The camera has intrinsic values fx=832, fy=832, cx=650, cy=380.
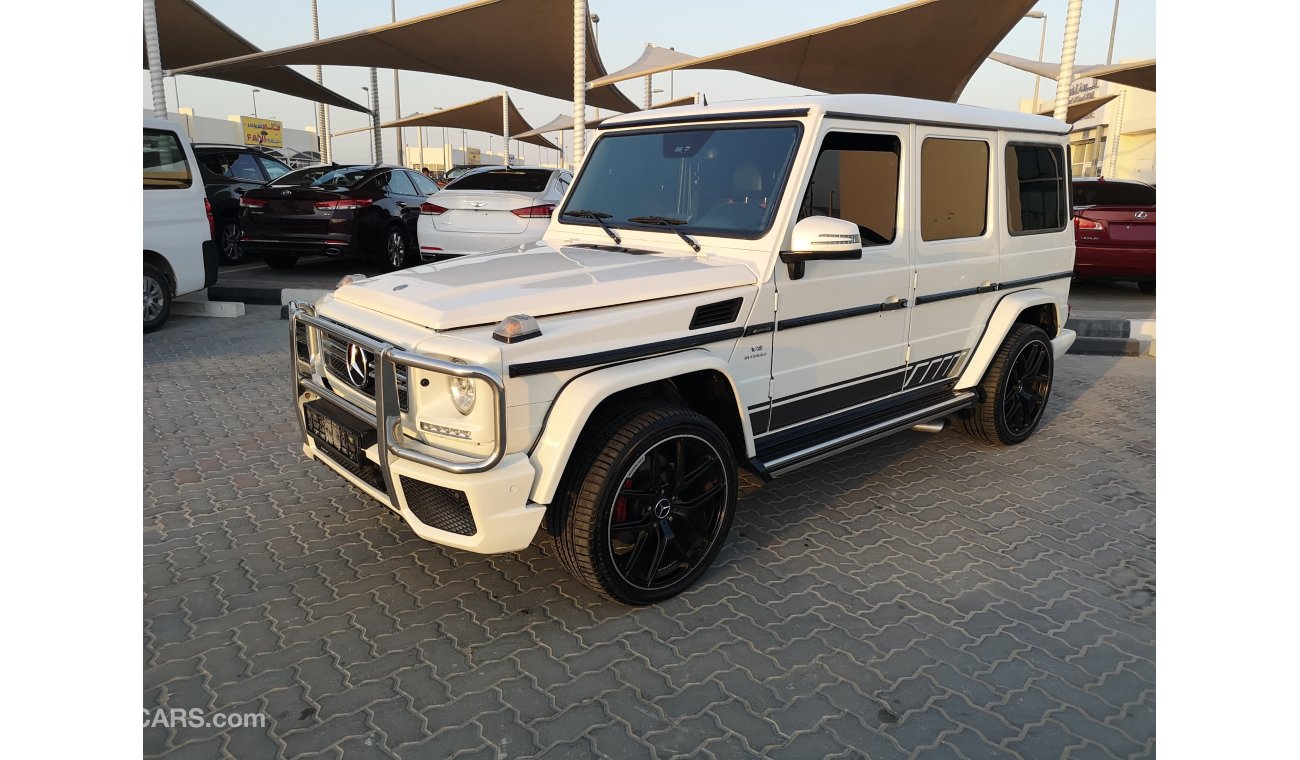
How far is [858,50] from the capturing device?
15.0 m

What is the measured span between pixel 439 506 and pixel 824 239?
6.15 feet

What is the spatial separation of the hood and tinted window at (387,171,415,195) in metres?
9.05

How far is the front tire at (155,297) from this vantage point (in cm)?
817

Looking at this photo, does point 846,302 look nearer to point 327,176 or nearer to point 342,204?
point 342,204

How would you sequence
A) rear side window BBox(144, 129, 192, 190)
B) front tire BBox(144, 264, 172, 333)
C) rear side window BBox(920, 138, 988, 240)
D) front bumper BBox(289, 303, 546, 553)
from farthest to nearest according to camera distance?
front tire BBox(144, 264, 172, 333), rear side window BBox(144, 129, 192, 190), rear side window BBox(920, 138, 988, 240), front bumper BBox(289, 303, 546, 553)

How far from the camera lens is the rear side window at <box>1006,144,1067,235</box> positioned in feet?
16.5

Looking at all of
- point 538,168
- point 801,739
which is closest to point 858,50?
point 538,168

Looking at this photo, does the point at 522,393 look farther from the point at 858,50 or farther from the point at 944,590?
the point at 858,50

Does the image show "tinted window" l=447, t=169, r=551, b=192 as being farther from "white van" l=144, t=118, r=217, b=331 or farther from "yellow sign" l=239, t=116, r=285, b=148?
"yellow sign" l=239, t=116, r=285, b=148

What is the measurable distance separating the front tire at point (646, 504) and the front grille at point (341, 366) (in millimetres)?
681

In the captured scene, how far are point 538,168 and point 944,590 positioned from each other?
8821 mm

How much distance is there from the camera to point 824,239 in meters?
3.47

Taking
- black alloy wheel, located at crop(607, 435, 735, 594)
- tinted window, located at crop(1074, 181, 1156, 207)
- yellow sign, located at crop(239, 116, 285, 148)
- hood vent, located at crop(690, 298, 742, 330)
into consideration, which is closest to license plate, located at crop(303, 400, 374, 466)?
black alloy wheel, located at crop(607, 435, 735, 594)

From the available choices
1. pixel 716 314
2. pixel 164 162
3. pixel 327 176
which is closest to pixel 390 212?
pixel 327 176
